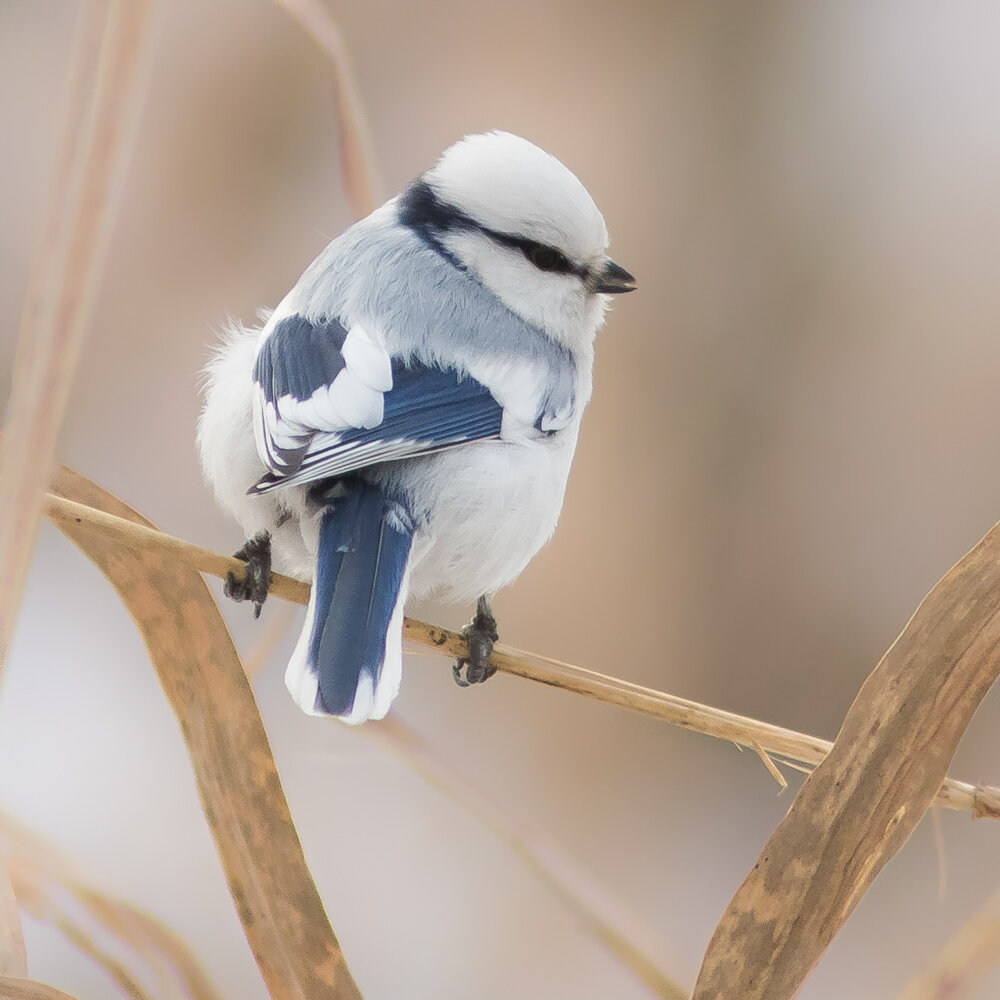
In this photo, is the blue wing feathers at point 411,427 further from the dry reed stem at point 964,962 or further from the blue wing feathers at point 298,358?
the dry reed stem at point 964,962

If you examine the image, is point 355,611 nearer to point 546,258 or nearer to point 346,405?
point 346,405

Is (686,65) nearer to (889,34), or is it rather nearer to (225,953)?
(889,34)

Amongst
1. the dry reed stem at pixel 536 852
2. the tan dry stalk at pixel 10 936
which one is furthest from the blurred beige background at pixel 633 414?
the tan dry stalk at pixel 10 936

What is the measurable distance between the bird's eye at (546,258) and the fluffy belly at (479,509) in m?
0.16

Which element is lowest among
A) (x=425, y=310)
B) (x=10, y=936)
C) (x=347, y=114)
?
(x=10, y=936)

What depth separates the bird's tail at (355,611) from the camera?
625 mm

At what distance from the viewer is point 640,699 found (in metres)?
0.60

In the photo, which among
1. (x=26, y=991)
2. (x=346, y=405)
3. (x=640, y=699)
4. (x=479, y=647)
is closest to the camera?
(x=26, y=991)

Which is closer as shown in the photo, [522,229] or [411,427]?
[411,427]

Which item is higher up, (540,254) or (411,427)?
(540,254)

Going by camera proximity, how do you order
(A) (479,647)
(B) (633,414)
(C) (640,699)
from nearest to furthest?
(C) (640,699), (A) (479,647), (B) (633,414)

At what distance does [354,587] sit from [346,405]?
0.41 ft

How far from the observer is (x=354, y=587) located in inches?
27.0

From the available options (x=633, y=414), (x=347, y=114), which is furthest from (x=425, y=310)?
(x=633, y=414)
